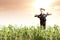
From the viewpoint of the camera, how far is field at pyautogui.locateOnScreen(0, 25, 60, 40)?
5090 mm

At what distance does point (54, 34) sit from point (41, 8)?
2.60ft

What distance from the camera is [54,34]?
512 centimetres

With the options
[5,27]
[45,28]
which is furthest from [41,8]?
[5,27]

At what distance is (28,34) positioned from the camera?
5121mm

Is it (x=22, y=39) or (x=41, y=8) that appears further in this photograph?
(x=41, y=8)

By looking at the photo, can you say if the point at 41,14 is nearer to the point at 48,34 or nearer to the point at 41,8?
the point at 41,8

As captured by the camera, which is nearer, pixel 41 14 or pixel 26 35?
pixel 26 35

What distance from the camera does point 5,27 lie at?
17.3 ft

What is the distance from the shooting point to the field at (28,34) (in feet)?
16.7

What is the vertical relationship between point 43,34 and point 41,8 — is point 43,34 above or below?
below

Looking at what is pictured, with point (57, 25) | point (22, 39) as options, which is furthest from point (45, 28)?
point (22, 39)

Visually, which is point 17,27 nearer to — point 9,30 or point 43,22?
point 9,30

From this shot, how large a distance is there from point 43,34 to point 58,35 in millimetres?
271

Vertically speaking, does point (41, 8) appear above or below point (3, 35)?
above
